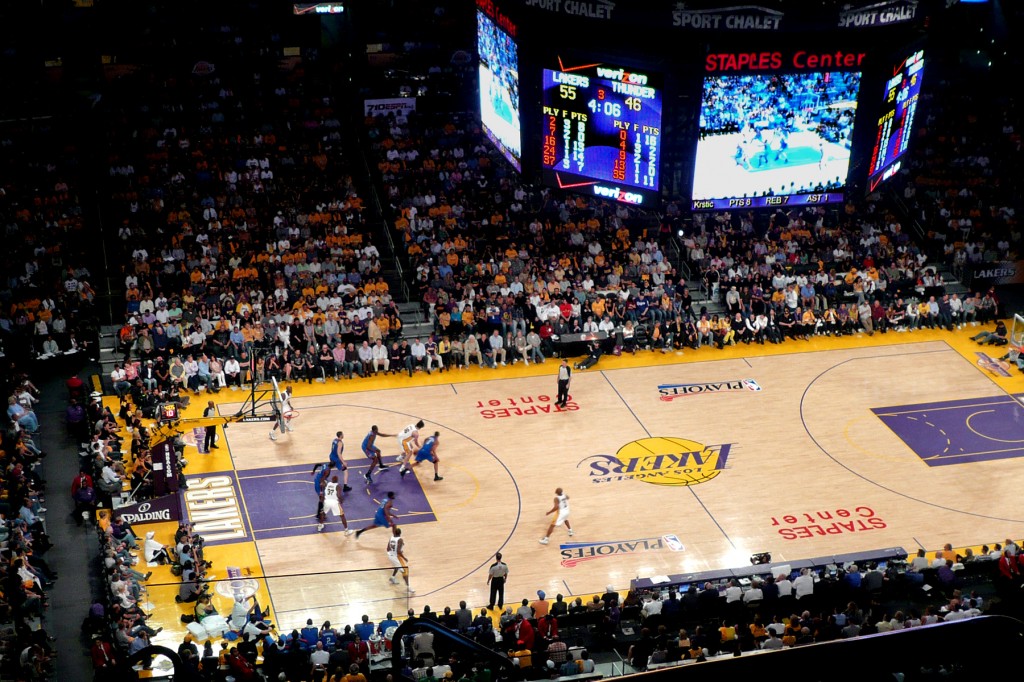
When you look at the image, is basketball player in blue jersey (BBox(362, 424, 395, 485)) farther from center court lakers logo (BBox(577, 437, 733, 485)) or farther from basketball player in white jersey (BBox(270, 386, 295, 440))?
center court lakers logo (BBox(577, 437, 733, 485))

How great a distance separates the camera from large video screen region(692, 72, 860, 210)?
32719 mm

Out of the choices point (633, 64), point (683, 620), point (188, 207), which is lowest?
point (683, 620)

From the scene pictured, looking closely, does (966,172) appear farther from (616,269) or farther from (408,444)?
(408,444)

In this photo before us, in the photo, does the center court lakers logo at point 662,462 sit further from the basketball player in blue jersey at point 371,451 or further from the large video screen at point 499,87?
the large video screen at point 499,87

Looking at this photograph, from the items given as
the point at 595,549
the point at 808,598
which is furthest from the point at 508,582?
the point at 808,598

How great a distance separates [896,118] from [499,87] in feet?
38.1

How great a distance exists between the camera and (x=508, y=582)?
1021 inches

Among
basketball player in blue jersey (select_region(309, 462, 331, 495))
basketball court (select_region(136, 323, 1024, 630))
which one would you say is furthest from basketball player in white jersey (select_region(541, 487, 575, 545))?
basketball player in blue jersey (select_region(309, 462, 331, 495))

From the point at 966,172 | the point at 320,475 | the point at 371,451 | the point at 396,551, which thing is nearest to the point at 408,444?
the point at 371,451

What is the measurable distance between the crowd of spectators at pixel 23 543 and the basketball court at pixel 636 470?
144 inches

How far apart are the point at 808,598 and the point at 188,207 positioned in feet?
81.4

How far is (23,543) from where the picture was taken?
958 inches

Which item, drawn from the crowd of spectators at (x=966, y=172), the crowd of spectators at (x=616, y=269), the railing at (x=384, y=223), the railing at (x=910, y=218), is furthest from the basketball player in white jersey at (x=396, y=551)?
the railing at (x=910, y=218)

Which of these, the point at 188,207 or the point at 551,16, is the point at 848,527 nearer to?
the point at 551,16
